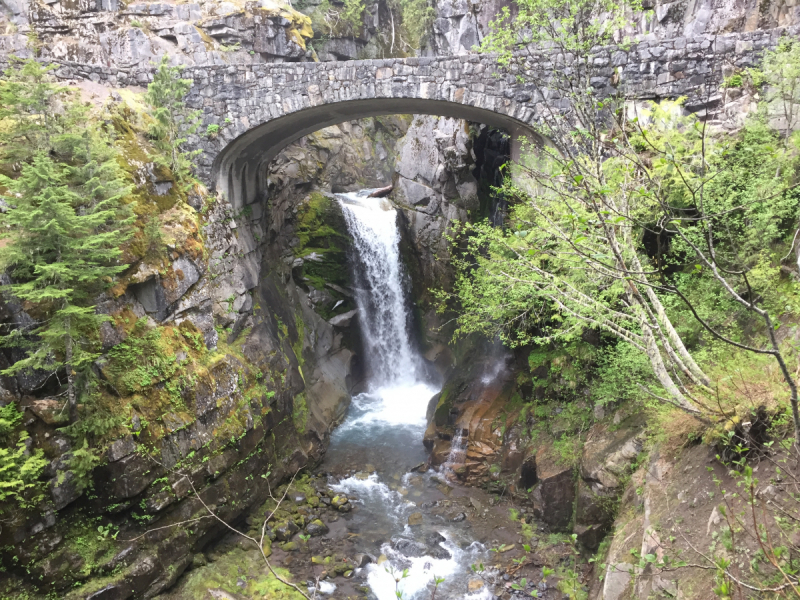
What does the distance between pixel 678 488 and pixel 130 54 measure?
19.7 metres

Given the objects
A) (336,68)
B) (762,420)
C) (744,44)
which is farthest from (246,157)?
(762,420)

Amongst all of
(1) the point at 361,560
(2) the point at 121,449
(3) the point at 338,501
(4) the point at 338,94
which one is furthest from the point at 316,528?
(4) the point at 338,94

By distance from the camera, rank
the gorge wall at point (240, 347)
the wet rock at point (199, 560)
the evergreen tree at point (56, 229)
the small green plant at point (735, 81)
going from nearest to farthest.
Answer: the evergreen tree at point (56, 229) → the gorge wall at point (240, 347) → the wet rock at point (199, 560) → the small green plant at point (735, 81)

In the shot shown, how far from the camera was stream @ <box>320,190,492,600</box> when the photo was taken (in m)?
9.66

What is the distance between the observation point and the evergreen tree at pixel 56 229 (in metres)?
6.95

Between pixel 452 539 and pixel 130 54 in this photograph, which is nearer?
pixel 452 539

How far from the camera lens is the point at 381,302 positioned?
1903 cm

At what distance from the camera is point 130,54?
644 inches

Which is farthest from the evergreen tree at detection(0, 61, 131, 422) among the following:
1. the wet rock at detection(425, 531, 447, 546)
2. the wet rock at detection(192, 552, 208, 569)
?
the wet rock at detection(425, 531, 447, 546)

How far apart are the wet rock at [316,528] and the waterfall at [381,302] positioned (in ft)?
26.9

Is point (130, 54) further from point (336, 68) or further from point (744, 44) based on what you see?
point (744, 44)

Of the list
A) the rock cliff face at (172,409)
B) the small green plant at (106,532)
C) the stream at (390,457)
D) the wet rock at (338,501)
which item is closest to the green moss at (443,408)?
the stream at (390,457)

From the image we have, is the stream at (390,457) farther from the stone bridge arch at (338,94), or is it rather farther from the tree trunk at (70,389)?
the stone bridge arch at (338,94)

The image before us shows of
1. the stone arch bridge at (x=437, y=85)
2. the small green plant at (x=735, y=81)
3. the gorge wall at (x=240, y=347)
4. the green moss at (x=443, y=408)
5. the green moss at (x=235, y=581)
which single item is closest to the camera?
the gorge wall at (x=240, y=347)
